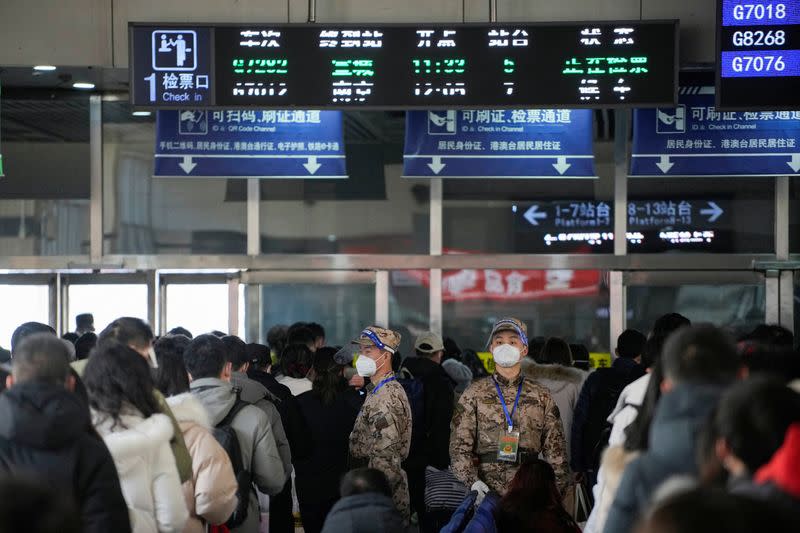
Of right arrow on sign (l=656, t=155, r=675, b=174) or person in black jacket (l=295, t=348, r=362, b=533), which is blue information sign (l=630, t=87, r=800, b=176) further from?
person in black jacket (l=295, t=348, r=362, b=533)

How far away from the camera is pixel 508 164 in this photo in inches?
354

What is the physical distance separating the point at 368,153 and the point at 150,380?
664 cm

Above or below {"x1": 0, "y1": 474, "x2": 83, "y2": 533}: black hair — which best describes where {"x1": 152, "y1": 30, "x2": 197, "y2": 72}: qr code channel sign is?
above

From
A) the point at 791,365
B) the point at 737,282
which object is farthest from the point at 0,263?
the point at 791,365

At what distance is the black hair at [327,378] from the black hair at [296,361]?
78cm

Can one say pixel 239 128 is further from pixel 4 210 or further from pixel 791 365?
pixel 791 365

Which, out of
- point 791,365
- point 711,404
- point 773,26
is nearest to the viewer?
point 711,404

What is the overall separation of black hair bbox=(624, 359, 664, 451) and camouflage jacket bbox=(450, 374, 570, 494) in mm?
2038

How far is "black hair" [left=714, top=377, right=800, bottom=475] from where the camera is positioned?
90.1 inches

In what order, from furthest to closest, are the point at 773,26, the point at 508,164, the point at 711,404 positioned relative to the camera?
the point at 508,164, the point at 773,26, the point at 711,404

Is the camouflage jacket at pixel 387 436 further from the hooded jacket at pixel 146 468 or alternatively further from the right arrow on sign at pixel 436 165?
the right arrow on sign at pixel 436 165

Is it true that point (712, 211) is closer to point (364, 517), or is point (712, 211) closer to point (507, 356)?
point (507, 356)

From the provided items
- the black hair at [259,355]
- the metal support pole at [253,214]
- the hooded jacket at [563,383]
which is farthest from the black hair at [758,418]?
the metal support pole at [253,214]

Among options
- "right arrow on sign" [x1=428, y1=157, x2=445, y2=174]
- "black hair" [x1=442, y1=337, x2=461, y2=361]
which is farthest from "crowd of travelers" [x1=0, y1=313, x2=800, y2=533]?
"right arrow on sign" [x1=428, y1=157, x2=445, y2=174]
